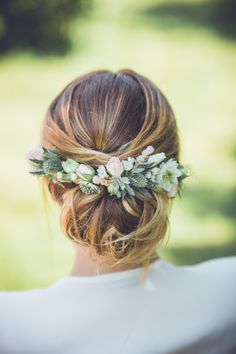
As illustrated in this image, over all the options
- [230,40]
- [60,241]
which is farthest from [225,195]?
[230,40]

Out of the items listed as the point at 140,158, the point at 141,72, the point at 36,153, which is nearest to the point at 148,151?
the point at 140,158

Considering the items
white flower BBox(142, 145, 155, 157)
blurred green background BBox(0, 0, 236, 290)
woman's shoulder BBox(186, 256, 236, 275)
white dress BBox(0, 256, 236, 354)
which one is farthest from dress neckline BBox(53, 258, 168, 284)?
blurred green background BBox(0, 0, 236, 290)

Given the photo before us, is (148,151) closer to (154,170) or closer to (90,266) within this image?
(154,170)

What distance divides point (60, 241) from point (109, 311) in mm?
1906

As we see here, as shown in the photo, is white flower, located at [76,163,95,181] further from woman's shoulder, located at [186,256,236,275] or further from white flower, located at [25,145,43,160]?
woman's shoulder, located at [186,256,236,275]

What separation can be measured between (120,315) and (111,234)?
21 centimetres

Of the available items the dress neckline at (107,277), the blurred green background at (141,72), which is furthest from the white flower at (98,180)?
the blurred green background at (141,72)

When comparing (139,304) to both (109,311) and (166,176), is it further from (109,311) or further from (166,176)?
(166,176)

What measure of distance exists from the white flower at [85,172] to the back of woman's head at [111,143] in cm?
2

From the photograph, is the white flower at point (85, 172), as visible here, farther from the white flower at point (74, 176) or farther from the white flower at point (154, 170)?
the white flower at point (154, 170)

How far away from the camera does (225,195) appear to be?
3467 mm

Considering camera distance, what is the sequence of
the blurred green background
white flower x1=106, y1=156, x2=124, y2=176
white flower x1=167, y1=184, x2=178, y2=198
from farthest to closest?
the blurred green background, white flower x1=167, y1=184, x2=178, y2=198, white flower x1=106, y1=156, x2=124, y2=176

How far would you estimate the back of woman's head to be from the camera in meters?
1.29

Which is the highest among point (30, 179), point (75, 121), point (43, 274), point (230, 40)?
point (75, 121)
